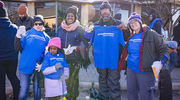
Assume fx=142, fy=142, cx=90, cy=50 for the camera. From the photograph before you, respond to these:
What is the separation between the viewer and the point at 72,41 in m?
3.00

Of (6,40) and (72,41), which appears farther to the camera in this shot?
(72,41)

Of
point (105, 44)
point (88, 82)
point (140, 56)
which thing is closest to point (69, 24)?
point (105, 44)

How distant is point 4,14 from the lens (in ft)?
9.32

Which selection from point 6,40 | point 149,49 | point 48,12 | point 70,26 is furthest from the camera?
point 48,12

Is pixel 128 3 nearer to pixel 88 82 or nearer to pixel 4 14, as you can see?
pixel 88 82

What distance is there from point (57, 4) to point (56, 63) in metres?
9.96

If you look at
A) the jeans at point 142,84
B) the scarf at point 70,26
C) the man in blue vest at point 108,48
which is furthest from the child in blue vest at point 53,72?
the jeans at point 142,84

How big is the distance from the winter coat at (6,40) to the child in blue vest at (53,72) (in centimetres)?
79

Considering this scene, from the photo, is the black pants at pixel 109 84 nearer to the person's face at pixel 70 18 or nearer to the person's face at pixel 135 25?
the person's face at pixel 135 25

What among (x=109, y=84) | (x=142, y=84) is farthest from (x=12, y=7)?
(x=142, y=84)

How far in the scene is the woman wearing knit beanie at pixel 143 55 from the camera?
2445 mm

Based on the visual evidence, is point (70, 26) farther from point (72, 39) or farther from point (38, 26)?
point (38, 26)

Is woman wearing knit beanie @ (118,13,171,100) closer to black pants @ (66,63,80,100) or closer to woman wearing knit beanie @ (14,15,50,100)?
black pants @ (66,63,80,100)

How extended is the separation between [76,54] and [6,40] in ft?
4.63
